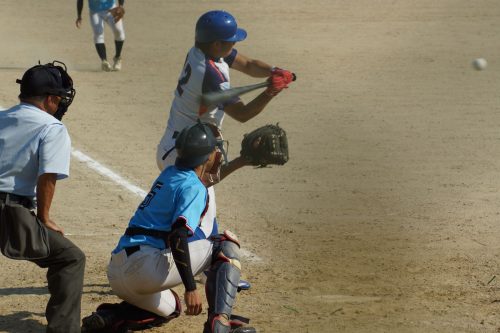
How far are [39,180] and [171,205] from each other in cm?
82

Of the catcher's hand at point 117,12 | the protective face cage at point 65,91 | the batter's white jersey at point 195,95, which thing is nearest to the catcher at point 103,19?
the catcher's hand at point 117,12

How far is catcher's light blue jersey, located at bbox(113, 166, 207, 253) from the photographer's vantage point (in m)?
5.98

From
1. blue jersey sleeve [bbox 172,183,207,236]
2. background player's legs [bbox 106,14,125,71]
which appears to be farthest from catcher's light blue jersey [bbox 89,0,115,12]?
blue jersey sleeve [bbox 172,183,207,236]

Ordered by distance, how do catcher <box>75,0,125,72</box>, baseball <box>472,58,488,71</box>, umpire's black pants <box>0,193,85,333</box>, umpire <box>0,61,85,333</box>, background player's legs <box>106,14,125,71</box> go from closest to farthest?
umpire <box>0,61,85,333</box> < umpire's black pants <box>0,193,85,333</box> < baseball <box>472,58,488,71</box> < catcher <box>75,0,125,72</box> < background player's legs <box>106,14,125,71</box>

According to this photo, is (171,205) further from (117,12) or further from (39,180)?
(117,12)

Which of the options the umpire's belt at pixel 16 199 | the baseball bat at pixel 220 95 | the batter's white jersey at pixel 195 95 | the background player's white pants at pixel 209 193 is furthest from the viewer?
the batter's white jersey at pixel 195 95

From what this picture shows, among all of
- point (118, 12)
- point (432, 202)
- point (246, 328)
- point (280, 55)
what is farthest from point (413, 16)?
point (246, 328)

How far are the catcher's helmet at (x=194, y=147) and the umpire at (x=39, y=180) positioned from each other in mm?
714

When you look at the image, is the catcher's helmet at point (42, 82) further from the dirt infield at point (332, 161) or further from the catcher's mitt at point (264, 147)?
the catcher's mitt at point (264, 147)

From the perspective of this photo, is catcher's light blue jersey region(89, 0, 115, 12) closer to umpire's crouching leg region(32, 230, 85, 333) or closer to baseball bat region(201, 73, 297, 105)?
baseball bat region(201, 73, 297, 105)

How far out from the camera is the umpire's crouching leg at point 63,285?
240 inches

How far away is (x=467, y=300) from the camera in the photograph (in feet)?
23.9

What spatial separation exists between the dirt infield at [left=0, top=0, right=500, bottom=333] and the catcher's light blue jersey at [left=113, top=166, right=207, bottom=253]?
87cm

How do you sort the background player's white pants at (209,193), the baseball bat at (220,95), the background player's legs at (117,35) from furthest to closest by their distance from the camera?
1. the background player's legs at (117,35)
2. the baseball bat at (220,95)
3. the background player's white pants at (209,193)
